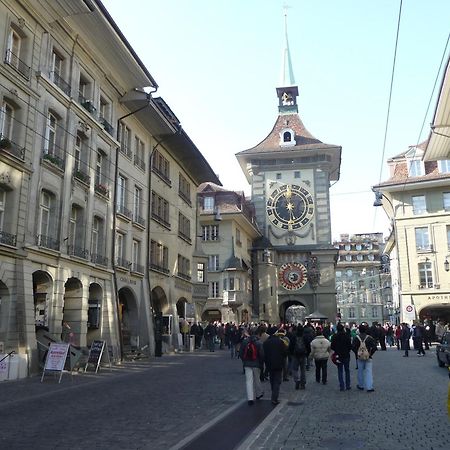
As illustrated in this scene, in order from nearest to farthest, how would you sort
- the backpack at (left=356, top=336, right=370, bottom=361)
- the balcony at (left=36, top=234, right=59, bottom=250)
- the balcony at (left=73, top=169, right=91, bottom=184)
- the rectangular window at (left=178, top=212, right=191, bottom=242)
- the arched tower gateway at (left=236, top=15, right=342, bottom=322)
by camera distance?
the backpack at (left=356, top=336, right=370, bottom=361) < the balcony at (left=36, top=234, right=59, bottom=250) < the balcony at (left=73, top=169, right=91, bottom=184) < the rectangular window at (left=178, top=212, right=191, bottom=242) < the arched tower gateway at (left=236, top=15, right=342, bottom=322)

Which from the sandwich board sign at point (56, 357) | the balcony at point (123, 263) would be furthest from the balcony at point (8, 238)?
the balcony at point (123, 263)

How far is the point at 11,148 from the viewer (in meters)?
18.8

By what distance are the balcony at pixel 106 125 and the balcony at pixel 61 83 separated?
139 inches

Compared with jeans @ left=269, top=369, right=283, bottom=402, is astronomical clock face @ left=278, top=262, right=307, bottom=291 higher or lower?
higher

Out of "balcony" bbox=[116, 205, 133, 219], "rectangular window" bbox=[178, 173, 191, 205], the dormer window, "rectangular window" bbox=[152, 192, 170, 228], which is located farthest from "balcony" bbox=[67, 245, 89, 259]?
the dormer window

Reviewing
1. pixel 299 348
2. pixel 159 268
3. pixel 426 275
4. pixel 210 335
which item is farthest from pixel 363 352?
pixel 426 275

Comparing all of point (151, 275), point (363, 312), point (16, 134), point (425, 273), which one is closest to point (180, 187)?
point (151, 275)

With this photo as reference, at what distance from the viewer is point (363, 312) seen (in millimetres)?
111750

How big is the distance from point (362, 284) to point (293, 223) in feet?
178

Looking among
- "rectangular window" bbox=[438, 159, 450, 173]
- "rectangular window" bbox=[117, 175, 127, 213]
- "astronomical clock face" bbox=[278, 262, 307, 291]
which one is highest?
"rectangular window" bbox=[438, 159, 450, 173]

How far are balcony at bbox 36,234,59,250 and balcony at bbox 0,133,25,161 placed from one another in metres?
3.06

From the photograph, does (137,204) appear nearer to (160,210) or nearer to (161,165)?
Result: (160,210)

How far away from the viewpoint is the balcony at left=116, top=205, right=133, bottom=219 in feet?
92.0

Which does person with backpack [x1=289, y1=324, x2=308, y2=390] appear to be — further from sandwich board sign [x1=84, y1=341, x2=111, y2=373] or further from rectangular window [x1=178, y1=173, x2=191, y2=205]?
rectangular window [x1=178, y1=173, x2=191, y2=205]
